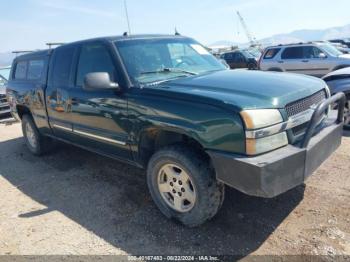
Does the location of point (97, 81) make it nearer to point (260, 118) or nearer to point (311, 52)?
point (260, 118)

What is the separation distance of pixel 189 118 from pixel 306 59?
1107 centimetres

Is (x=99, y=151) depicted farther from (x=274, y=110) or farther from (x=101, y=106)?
(x=274, y=110)

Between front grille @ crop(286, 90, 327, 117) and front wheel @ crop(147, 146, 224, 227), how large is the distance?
88 cm

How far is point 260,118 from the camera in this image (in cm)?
254

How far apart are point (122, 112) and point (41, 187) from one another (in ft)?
6.36

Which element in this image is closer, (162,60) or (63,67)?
(162,60)

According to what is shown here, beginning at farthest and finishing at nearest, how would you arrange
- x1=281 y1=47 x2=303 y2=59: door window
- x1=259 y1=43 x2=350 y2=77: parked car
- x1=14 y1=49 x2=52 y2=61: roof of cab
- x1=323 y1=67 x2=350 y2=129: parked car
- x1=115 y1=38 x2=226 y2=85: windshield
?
x1=281 y1=47 x2=303 y2=59: door window < x1=259 y1=43 x2=350 y2=77: parked car < x1=323 y1=67 x2=350 y2=129: parked car < x1=14 y1=49 x2=52 y2=61: roof of cab < x1=115 y1=38 x2=226 y2=85: windshield

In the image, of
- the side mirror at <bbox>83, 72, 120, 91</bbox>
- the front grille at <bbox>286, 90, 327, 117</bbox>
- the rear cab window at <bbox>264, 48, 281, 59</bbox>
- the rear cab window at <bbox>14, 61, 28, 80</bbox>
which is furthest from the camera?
the rear cab window at <bbox>264, 48, 281, 59</bbox>

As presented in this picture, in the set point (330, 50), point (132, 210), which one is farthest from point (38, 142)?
point (330, 50)

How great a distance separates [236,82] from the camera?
317 centimetres

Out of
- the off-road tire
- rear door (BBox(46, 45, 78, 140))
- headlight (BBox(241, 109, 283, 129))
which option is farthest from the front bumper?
the off-road tire

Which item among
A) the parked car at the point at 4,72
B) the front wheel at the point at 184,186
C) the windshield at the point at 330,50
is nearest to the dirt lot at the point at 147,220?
the front wheel at the point at 184,186

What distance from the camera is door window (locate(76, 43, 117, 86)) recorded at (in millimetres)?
3687

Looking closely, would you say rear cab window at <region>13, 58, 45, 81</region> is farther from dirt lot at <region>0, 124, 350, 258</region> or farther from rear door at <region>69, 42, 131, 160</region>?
dirt lot at <region>0, 124, 350, 258</region>
